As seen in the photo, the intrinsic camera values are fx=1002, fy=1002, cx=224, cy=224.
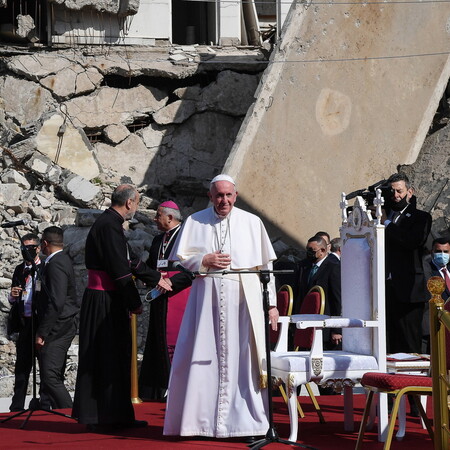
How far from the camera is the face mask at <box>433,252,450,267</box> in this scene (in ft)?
28.2

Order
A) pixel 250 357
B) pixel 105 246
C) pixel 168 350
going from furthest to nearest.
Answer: pixel 168 350, pixel 105 246, pixel 250 357

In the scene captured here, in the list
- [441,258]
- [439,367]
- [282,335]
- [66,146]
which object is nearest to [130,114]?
[66,146]

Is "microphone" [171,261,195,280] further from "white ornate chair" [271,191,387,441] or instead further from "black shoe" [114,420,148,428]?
"black shoe" [114,420,148,428]

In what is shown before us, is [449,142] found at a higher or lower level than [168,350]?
higher

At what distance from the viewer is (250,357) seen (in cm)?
679

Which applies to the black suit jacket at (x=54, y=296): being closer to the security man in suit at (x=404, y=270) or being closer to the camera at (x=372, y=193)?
the camera at (x=372, y=193)

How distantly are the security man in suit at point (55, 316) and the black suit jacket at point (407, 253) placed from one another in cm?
274

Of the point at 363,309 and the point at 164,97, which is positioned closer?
the point at 363,309

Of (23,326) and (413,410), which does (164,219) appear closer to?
(23,326)

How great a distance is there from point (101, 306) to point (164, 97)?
1109 cm

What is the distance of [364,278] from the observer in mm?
7188

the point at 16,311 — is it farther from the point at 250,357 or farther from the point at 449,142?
the point at 449,142

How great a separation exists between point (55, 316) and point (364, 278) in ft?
9.00

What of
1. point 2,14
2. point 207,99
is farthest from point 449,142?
point 2,14
